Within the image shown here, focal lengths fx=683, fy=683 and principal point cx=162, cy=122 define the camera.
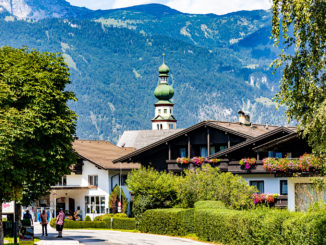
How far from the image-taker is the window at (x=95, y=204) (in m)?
73.1

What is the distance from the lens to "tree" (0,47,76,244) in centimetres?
3225

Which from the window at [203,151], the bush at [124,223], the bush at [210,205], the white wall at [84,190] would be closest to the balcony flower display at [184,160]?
the window at [203,151]

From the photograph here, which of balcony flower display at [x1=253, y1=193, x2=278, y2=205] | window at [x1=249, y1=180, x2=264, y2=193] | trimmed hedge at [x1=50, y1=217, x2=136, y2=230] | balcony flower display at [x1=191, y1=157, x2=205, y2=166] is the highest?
A: balcony flower display at [x1=191, y1=157, x2=205, y2=166]

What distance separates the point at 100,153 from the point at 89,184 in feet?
13.8

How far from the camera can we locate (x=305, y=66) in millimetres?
25062

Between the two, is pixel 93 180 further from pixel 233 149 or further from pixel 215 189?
pixel 215 189

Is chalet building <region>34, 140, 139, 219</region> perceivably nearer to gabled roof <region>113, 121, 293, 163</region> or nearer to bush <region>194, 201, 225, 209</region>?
gabled roof <region>113, 121, 293, 163</region>

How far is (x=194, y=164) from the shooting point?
Result: 56.4 meters

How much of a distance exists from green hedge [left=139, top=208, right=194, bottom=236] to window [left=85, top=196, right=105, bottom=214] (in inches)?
984

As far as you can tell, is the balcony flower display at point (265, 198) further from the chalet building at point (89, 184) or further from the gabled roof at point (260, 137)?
the chalet building at point (89, 184)

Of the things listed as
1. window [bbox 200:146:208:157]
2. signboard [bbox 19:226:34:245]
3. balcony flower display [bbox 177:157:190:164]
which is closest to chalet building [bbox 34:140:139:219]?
window [bbox 200:146:208:157]

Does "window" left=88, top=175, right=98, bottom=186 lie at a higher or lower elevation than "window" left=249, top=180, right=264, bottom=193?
higher

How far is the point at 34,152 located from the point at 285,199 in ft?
65.9

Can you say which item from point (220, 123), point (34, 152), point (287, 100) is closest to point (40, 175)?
point (34, 152)
